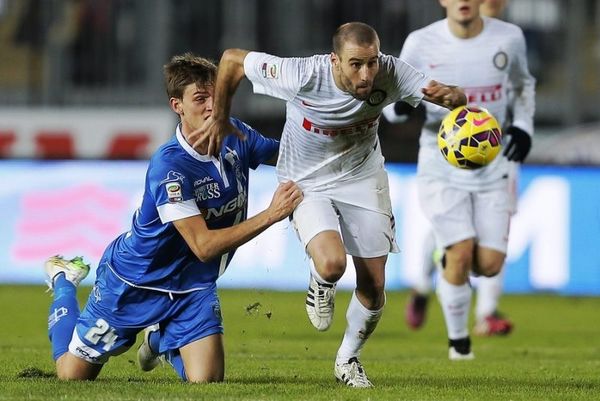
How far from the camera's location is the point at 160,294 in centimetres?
752

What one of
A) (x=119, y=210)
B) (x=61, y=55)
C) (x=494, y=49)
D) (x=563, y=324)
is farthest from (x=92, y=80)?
(x=494, y=49)

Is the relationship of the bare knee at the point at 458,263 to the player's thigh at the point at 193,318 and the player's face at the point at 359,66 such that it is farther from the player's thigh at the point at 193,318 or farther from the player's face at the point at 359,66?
the player's face at the point at 359,66

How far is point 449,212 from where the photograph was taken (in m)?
9.73

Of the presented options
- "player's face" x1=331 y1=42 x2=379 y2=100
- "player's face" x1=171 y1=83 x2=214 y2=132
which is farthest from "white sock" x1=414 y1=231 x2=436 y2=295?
"player's face" x1=331 y1=42 x2=379 y2=100

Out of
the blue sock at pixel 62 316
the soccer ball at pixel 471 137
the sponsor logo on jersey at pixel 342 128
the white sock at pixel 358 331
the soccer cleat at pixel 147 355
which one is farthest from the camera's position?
the soccer cleat at pixel 147 355

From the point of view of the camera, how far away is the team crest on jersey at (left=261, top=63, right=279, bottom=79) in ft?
23.6

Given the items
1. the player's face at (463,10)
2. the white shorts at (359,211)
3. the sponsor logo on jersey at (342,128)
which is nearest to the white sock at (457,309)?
the player's face at (463,10)

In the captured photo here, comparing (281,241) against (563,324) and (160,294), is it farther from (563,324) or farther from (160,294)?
(160,294)

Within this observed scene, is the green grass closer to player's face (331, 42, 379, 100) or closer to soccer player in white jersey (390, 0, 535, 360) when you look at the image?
soccer player in white jersey (390, 0, 535, 360)

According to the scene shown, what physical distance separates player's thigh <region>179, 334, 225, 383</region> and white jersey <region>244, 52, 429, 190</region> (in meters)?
1.03

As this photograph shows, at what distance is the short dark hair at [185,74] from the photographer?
24.1 ft

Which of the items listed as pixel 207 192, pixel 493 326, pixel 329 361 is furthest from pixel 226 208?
pixel 493 326

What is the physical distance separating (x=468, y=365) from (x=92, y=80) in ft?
35.1

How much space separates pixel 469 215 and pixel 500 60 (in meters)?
1.13
